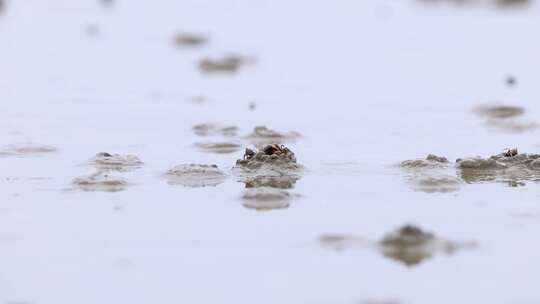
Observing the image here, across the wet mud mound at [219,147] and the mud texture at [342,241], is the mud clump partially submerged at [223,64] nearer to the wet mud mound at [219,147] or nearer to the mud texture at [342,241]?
the wet mud mound at [219,147]

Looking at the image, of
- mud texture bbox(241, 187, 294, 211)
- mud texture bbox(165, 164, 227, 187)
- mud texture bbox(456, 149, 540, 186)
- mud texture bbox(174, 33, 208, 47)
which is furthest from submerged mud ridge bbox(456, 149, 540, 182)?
mud texture bbox(174, 33, 208, 47)

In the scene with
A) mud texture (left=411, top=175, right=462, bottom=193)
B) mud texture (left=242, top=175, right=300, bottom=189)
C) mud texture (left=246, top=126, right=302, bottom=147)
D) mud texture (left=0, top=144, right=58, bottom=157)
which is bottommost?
mud texture (left=411, top=175, right=462, bottom=193)

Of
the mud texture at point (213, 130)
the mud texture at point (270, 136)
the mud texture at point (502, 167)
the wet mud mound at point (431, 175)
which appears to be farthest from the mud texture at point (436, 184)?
the mud texture at point (213, 130)

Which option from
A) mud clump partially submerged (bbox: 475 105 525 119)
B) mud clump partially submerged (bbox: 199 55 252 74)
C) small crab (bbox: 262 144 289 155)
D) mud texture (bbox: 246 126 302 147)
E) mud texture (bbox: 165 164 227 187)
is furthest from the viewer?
mud clump partially submerged (bbox: 199 55 252 74)

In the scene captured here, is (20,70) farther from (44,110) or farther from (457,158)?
(457,158)

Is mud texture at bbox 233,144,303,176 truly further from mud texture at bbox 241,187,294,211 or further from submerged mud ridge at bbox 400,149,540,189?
submerged mud ridge at bbox 400,149,540,189

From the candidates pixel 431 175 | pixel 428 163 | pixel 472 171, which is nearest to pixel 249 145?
pixel 428 163
